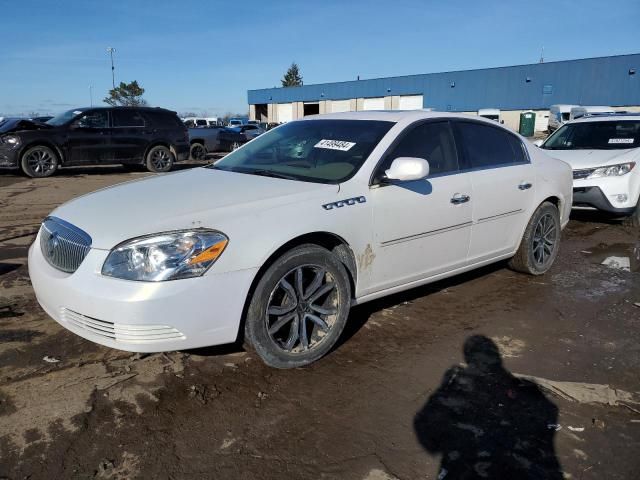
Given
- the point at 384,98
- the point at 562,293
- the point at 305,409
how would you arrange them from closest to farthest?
the point at 305,409
the point at 562,293
the point at 384,98

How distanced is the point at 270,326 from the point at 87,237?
1168mm

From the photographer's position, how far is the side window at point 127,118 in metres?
13.9

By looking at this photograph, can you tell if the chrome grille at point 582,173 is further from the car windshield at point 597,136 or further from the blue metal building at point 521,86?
the blue metal building at point 521,86

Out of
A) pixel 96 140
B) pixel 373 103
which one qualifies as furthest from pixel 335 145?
pixel 373 103

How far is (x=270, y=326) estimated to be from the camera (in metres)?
3.24

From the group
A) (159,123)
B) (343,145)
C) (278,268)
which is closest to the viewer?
(278,268)

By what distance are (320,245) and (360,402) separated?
1.03 meters

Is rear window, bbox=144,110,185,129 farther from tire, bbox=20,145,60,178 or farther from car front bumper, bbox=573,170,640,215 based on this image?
car front bumper, bbox=573,170,640,215

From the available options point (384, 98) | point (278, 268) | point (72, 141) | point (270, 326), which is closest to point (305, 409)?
point (270, 326)

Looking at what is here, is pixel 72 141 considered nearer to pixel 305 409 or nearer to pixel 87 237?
pixel 87 237

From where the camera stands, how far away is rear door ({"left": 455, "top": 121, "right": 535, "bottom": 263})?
175 inches

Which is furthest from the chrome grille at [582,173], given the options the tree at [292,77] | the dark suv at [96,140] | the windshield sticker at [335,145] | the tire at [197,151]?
the tree at [292,77]

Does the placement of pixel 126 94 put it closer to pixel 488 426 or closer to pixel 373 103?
pixel 373 103

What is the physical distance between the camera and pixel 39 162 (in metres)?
13.0
